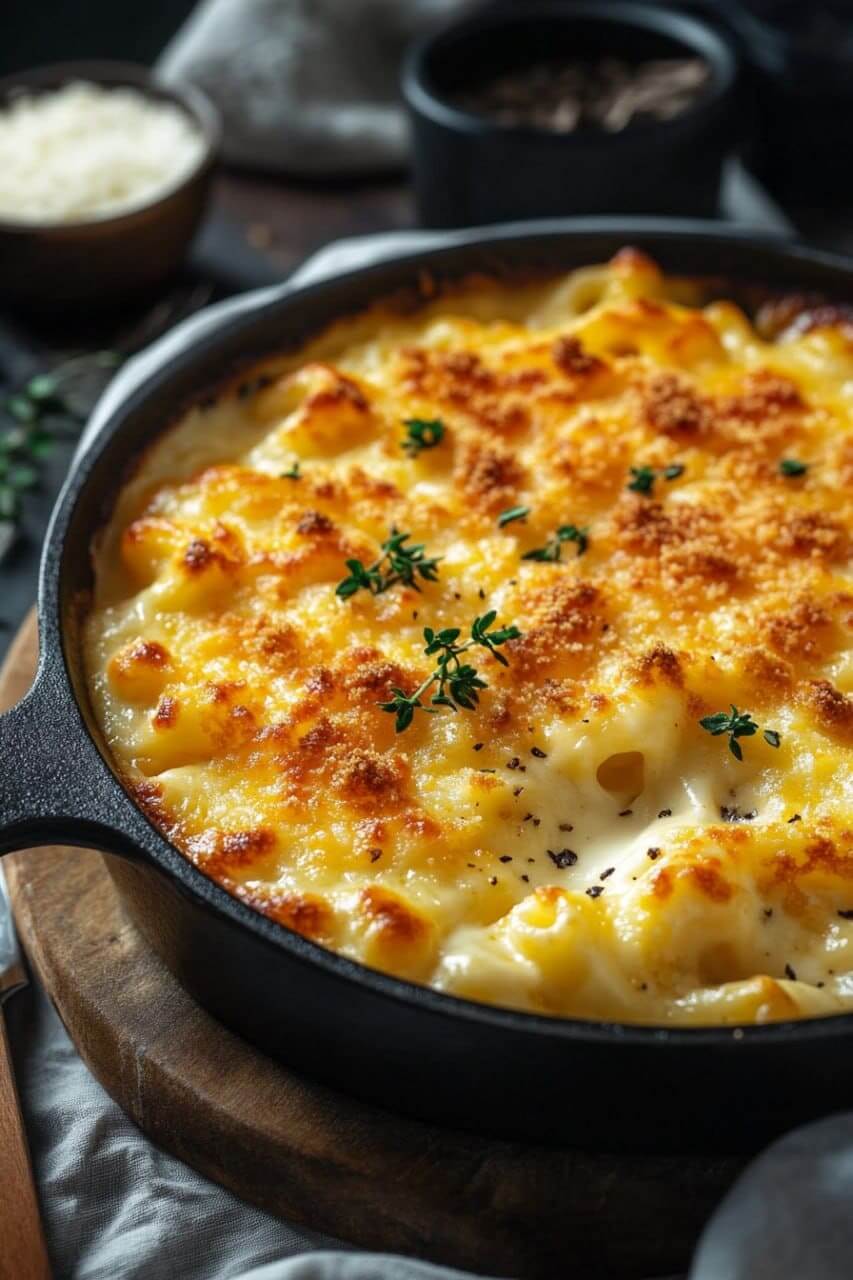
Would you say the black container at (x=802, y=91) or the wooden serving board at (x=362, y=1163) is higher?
the black container at (x=802, y=91)

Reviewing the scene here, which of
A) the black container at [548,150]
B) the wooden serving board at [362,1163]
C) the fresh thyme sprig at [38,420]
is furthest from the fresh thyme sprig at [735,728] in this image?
the black container at [548,150]

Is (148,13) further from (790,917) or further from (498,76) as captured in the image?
(790,917)

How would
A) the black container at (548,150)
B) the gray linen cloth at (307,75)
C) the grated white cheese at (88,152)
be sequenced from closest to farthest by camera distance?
1. the black container at (548,150)
2. the grated white cheese at (88,152)
3. the gray linen cloth at (307,75)

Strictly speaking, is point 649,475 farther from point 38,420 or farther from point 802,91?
point 802,91

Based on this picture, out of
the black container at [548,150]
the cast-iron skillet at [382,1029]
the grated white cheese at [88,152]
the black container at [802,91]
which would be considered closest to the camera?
the cast-iron skillet at [382,1029]

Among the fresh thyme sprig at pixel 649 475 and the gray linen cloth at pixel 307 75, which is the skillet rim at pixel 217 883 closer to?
the fresh thyme sprig at pixel 649 475

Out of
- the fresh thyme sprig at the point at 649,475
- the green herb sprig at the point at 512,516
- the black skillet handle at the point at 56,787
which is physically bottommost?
the fresh thyme sprig at the point at 649,475

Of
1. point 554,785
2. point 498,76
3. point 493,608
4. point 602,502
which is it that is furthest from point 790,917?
point 498,76
